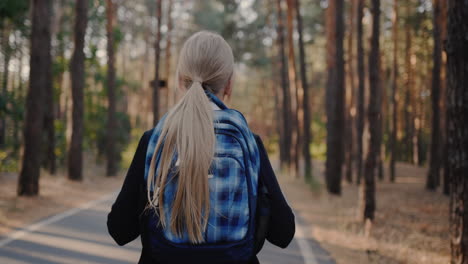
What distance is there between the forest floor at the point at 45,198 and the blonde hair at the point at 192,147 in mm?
7214

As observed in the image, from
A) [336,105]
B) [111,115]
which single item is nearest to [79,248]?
[336,105]

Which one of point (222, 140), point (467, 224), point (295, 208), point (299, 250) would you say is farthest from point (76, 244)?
point (295, 208)

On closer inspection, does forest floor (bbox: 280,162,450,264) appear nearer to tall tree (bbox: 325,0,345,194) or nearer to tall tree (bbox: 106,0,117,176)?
tall tree (bbox: 325,0,345,194)

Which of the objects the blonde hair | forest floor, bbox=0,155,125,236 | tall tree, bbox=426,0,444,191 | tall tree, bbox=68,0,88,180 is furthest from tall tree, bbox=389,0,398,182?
the blonde hair

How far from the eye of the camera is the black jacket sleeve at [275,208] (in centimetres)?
203

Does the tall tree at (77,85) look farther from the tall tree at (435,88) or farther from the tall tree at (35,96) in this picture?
the tall tree at (435,88)

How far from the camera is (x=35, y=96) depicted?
12.0 m

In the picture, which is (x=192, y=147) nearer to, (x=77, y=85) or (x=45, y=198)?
(x=45, y=198)

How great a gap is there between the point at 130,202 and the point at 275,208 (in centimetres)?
64

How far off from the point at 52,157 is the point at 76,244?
12.0m

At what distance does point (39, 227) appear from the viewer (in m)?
8.66

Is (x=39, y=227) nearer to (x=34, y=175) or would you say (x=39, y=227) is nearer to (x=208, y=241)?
(x=34, y=175)

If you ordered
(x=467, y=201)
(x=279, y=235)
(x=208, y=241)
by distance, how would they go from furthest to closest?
(x=467, y=201), (x=279, y=235), (x=208, y=241)

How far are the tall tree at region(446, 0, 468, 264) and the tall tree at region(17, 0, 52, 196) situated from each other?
9695 millimetres
